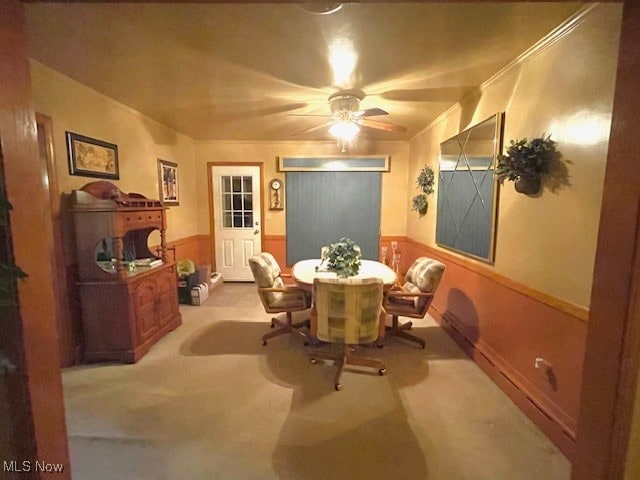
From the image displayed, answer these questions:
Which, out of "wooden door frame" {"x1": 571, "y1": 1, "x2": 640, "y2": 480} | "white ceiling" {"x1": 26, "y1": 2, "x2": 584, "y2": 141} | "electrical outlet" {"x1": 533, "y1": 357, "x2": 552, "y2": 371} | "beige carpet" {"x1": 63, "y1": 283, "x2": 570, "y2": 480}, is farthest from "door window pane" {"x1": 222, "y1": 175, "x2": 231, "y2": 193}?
"wooden door frame" {"x1": 571, "y1": 1, "x2": 640, "y2": 480}

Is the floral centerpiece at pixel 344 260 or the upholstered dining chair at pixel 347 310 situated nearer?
the upholstered dining chair at pixel 347 310

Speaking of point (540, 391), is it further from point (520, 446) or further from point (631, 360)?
point (631, 360)

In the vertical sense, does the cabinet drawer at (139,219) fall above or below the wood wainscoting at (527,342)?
above

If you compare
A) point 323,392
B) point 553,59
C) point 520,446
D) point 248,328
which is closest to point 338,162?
point 248,328

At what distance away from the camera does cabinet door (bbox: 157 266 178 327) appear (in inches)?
121

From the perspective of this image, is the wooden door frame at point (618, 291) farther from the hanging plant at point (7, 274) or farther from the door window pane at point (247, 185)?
the door window pane at point (247, 185)

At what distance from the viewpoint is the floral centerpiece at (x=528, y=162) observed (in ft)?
6.14

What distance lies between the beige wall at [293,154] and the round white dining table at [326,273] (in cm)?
193

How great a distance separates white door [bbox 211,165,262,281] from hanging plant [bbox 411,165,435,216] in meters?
2.53

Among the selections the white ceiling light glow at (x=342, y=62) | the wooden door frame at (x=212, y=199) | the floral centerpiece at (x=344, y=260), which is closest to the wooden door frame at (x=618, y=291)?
the white ceiling light glow at (x=342, y=62)

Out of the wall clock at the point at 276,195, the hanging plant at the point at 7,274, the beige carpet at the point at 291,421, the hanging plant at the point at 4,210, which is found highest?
the wall clock at the point at 276,195

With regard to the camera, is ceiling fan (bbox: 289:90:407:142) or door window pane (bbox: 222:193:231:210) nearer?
ceiling fan (bbox: 289:90:407:142)

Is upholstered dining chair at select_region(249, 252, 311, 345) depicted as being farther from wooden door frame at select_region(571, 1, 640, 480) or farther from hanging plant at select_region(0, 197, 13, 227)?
wooden door frame at select_region(571, 1, 640, 480)

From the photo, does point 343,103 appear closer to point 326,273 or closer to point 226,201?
point 326,273
